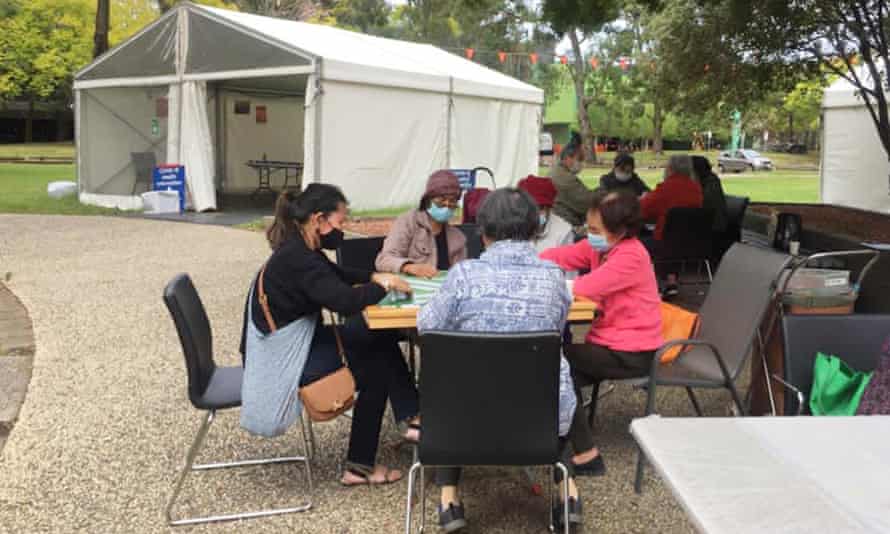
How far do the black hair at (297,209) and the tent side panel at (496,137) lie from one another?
11.6m

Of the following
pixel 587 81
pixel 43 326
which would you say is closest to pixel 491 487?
pixel 43 326

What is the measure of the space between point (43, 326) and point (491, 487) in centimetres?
421

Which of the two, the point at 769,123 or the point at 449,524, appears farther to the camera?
the point at 769,123

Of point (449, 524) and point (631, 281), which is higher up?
point (631, 281)

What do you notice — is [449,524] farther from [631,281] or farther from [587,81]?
[587,81]

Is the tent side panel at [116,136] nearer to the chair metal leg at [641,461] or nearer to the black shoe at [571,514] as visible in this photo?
the chair metal leg at [641,461]

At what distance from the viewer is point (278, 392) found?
3008 millimetres

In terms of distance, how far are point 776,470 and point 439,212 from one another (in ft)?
8.79

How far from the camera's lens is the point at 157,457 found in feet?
12.0

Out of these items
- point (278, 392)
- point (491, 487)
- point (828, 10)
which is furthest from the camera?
point (828, 10)

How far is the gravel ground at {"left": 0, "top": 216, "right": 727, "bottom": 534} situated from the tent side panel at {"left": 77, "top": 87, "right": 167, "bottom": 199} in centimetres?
925

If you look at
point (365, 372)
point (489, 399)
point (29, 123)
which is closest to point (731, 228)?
point (365, 372)

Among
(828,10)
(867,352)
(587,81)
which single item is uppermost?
(587,81)

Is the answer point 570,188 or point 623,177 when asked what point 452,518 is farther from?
point 623,177
